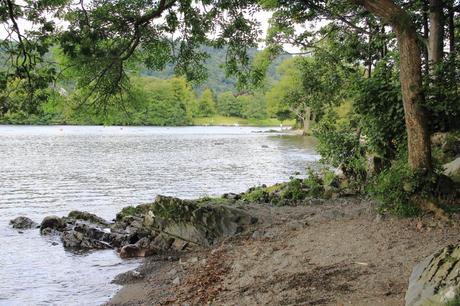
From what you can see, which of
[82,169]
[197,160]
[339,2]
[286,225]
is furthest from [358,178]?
[197,160]

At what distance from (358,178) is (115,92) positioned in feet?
32.2

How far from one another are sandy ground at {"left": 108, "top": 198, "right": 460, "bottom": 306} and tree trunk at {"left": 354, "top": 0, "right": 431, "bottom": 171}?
1427 mm

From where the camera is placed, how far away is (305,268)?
8883 mm

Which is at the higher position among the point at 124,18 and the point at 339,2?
the point at 339,2

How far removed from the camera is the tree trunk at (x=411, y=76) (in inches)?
367

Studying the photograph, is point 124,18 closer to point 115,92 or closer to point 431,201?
point 115,92

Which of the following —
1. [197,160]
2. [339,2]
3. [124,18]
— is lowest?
[197,160]

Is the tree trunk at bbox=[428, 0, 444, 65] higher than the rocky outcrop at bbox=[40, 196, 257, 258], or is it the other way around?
the tree trunk at bbox=[428, 0, 444, 65]

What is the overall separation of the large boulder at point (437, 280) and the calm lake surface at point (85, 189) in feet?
26.2

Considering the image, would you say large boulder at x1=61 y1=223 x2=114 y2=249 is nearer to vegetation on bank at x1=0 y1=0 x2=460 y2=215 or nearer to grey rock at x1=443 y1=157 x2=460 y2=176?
vegetation on bank at x1=0 y1=0 x2=460 y2=215

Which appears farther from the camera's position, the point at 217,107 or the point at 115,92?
the point at 217,107

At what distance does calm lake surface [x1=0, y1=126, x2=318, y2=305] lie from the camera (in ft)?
42.1

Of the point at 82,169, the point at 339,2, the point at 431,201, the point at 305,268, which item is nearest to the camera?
the point at 305,268

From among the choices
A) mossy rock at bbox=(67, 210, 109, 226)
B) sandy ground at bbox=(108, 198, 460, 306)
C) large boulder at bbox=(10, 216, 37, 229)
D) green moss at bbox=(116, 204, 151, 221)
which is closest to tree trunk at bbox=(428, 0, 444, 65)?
sandy ground at bbox=(108, 198, 460, 306)
